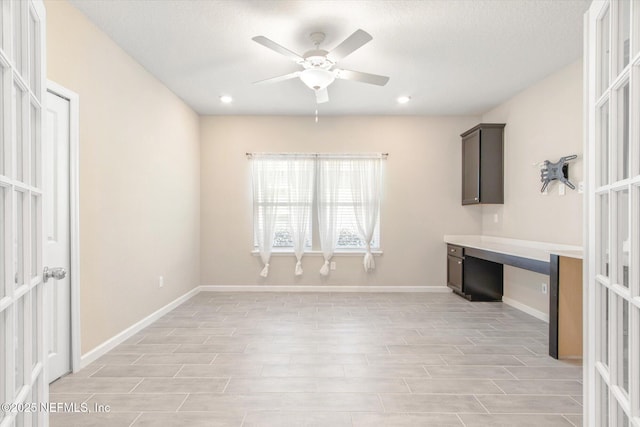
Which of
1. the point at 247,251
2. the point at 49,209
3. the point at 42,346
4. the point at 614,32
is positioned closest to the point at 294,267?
the point at 247,251

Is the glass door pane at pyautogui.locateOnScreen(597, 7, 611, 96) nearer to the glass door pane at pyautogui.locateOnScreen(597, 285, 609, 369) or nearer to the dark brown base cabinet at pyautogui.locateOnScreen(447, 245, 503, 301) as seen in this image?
the glass door pane at pyautogui.locateOnScreen(597, 285, 609, 369)

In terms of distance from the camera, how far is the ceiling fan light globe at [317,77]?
3035 millimetres

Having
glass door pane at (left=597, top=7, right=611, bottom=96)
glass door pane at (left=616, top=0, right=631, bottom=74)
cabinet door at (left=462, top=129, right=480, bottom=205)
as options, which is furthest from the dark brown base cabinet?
glass door pane at (left=616, top=0, right=631, bottom=74)

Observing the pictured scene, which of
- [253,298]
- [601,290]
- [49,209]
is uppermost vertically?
[49,209]

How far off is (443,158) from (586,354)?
4.39 meters

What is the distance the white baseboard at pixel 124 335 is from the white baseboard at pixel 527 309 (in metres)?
4.35

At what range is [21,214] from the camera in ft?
3.64

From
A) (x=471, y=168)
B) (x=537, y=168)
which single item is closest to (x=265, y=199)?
(x=471, y=168)

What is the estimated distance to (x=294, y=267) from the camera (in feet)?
17.9

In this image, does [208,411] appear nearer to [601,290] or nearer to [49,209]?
[49,209]

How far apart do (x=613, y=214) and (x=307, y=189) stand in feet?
14.4

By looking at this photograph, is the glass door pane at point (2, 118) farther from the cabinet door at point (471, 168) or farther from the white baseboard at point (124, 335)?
the cabinet door at point (471, 168)

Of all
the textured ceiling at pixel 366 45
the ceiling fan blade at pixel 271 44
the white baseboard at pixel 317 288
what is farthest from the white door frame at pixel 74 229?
the white baseboard at pixel 317 288

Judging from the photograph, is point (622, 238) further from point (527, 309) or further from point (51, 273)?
point (527, 309)
